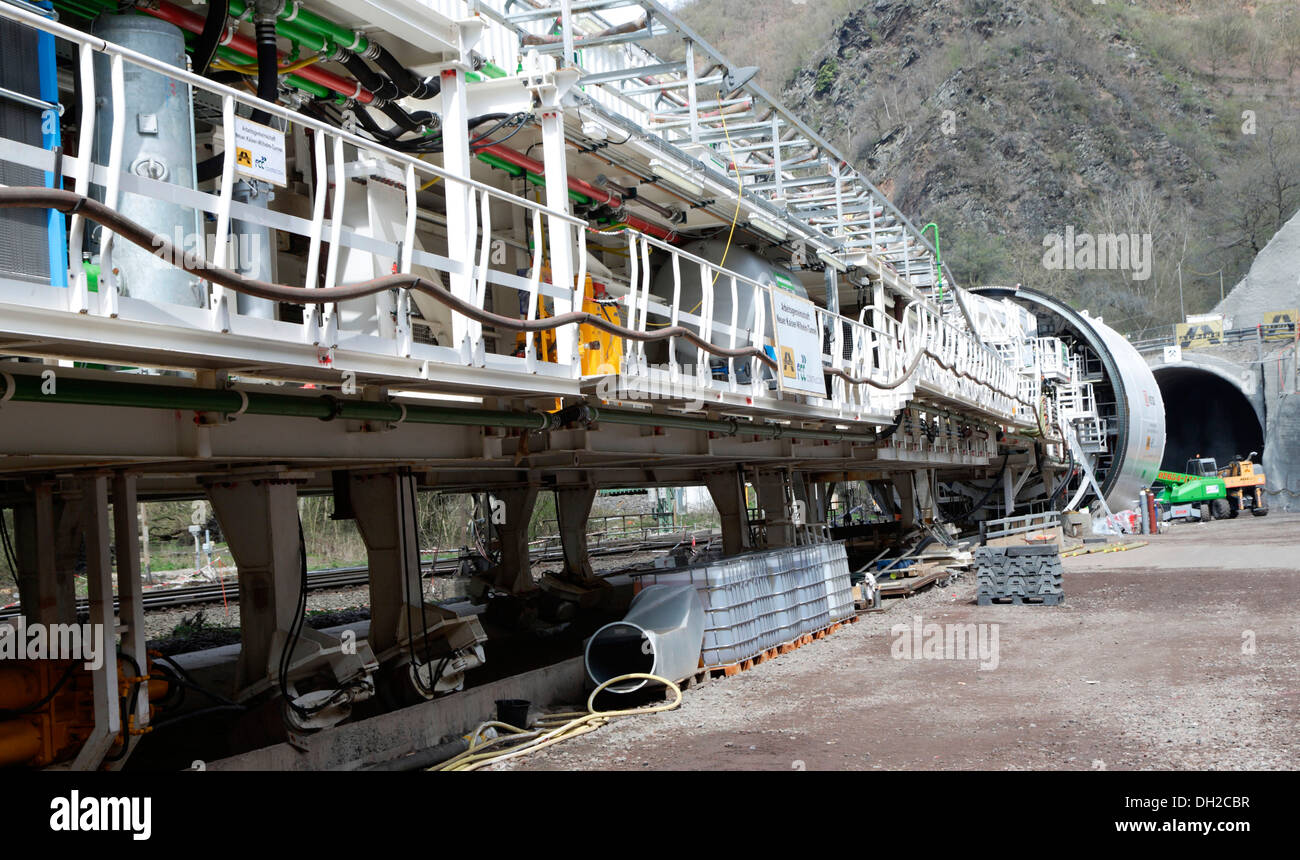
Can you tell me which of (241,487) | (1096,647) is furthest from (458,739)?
(1096,647)

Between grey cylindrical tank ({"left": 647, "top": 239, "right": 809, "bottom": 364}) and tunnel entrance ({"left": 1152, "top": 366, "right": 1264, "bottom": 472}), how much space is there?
39441mm

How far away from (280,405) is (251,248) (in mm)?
848

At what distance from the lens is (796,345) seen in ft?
34.3

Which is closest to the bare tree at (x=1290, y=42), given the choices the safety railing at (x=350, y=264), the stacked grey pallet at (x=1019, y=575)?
the stacked grey pallet at (x=1019, y=575)

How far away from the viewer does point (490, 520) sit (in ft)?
67.0

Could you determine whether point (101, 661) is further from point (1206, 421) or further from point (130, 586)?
point (1206, 421)

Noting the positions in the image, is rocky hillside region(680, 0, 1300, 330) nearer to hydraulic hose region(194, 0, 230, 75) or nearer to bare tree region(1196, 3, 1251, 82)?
bare tree region(1196, 3, 1251, 82)

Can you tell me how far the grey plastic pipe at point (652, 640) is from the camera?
31.8 ft

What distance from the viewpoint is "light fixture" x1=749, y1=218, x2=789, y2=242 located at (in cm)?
1180

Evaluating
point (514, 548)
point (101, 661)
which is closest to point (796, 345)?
point (101, 661)

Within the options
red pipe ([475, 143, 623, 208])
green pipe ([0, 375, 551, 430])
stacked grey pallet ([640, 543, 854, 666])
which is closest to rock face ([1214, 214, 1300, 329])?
stacked grey pallet ([640, 543, 854, 666])

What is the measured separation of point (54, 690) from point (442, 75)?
445 centimetres

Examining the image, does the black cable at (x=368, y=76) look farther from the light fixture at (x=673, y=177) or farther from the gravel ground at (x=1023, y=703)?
the gravel ground at (x=1023, y=703)
